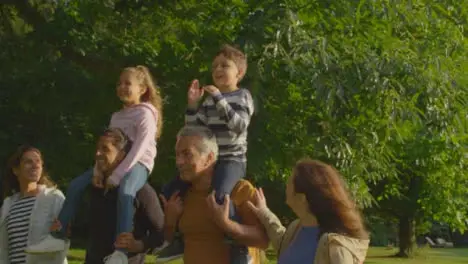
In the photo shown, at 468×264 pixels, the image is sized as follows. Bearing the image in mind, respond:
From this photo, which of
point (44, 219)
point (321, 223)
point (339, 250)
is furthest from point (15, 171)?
point (339, 250)

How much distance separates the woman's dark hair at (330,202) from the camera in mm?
3832

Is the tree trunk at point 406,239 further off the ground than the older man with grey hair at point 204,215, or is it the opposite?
the tree trunk at point 406,239

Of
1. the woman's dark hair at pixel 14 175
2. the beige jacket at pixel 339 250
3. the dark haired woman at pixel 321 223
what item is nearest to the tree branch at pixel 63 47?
the woman's dark hair at pixel 14 175

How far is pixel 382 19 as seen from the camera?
38.0 ft

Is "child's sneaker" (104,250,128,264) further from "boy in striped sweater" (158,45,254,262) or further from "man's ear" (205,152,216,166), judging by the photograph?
"man's ear" (205,152,216,166)

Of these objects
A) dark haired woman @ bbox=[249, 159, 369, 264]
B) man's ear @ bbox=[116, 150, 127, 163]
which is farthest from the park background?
dark haired woman @ bbox=[249, 159, 369, 264]

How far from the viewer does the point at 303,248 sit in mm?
3984

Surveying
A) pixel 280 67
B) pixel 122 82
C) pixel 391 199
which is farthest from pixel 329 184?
pixel 391 199

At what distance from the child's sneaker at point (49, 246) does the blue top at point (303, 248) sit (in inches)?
64.5

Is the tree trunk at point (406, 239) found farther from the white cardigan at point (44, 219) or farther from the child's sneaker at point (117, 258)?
the child's sneaker at point (117, 258)

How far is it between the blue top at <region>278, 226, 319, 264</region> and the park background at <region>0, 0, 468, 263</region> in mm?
5773

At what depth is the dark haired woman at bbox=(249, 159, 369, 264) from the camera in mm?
3797

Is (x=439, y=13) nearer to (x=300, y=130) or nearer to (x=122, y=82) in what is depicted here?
(x=300, y=130)

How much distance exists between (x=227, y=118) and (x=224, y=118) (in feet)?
0.07
